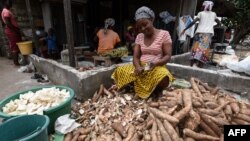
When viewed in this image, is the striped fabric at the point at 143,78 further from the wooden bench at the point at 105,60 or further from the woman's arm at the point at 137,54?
the wooden bench at the point at 105,60

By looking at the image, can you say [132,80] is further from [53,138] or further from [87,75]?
[53,138]

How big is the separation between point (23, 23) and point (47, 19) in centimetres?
95

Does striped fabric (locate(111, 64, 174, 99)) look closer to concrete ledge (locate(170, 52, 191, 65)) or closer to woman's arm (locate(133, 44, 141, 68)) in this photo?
woman's arm (locate(133, 44, 141, 68))

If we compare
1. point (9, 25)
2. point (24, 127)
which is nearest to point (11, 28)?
point (9, 25)

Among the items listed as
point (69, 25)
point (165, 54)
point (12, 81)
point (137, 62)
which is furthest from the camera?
point (12, 81)

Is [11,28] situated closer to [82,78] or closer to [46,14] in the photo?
[46,14]

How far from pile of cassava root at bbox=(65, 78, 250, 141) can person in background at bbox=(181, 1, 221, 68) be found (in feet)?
6.72

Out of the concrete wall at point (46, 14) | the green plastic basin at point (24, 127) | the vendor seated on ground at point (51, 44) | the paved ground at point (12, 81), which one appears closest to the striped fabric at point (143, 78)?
the green plastic basin at point (24, 127)

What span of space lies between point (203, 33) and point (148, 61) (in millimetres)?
2530

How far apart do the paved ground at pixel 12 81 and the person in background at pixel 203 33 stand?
12.4ft

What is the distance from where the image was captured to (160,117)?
7.57ft

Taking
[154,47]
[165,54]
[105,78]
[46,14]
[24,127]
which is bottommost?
[24,127]

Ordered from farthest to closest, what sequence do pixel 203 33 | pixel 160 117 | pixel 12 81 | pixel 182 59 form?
pixel 182 59 < pixel 203 33 < pixel 12 81 < pixel 160 117

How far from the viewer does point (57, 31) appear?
8.04m
